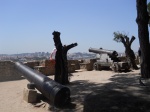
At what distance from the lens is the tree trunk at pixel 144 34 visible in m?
10.2

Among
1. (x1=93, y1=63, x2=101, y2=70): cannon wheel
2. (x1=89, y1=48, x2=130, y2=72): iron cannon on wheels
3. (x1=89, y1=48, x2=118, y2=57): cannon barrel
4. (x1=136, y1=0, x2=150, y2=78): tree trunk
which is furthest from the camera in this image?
(x1=93, y1=63, x2=101, y2=70): cannon wheel

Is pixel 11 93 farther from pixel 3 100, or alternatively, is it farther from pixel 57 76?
pixel 57 76

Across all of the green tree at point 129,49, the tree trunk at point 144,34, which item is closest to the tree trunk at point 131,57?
the green tree at point 129,49

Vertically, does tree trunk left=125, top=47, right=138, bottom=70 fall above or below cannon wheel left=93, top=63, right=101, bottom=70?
above

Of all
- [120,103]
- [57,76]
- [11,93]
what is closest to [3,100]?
[11,93]

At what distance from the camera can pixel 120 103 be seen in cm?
333

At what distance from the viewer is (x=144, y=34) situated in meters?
10.3

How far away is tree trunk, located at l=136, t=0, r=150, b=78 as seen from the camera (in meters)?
10.2

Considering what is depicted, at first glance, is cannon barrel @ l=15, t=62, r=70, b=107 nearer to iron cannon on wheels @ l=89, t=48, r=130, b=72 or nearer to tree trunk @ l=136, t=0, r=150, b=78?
tree trunk @ l=136, t=0, r=150, b=78

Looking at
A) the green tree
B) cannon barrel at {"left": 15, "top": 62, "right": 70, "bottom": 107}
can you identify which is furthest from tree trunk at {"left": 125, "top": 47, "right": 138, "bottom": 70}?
cannon barrel at {"left": 15, "top": 62, "right": 70, "bottom": 107}

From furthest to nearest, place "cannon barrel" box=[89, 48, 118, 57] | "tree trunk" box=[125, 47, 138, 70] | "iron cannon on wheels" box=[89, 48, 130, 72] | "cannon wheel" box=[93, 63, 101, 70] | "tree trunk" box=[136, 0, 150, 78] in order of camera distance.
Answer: "cannon wheel" box=[93, 63, 101, 70] → "tree trunk" box=[125, 47, 138, 70] → "cannon barrel" box=[89, 48, 118, 57] → "iron cannon on wheels" box=[89, 48, 130, 72] → "tree trunk" box=[136, 0, 150, 78]

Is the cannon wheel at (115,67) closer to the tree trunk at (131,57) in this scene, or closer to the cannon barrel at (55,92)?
the tree trunk at (131,57)

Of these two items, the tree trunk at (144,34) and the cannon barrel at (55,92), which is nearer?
the cannon barrel at (55,92)

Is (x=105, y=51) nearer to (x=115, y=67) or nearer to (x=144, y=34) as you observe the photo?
(x=115, y=67)
